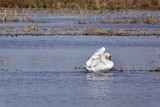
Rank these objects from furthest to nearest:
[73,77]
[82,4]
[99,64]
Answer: [82,4]
[99,64]
[73,77]

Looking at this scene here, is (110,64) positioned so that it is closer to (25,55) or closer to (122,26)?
(25,55)

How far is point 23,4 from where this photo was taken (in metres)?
65.9

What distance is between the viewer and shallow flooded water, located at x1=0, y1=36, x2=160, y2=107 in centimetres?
1661

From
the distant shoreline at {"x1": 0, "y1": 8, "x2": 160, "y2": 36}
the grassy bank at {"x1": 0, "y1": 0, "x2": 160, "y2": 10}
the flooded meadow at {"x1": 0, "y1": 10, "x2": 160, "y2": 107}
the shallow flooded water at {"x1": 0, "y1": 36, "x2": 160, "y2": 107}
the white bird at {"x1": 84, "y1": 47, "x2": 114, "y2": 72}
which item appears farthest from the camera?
the grassy bank at {"x1": 0, "y1": 0, "x2": 160, "y2": 10}

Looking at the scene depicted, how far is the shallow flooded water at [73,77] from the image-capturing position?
654 inches

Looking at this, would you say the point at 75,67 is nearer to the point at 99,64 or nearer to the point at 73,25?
the point at 99,64

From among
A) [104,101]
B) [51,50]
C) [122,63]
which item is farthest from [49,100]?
[51,50]

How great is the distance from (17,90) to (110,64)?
14.7 feet

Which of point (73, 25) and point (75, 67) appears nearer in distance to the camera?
point (75, 67)

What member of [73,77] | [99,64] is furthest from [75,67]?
[73,77]

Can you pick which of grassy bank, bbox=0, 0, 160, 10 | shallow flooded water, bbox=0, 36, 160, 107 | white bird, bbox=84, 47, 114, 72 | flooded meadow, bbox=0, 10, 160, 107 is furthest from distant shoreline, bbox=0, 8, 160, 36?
white bird, bbox=84, 47, 114, 72

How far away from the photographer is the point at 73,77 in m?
20.6

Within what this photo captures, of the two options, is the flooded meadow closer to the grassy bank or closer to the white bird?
the white bird

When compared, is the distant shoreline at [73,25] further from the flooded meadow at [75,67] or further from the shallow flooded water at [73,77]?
the shallow flooded water at [73,77]
